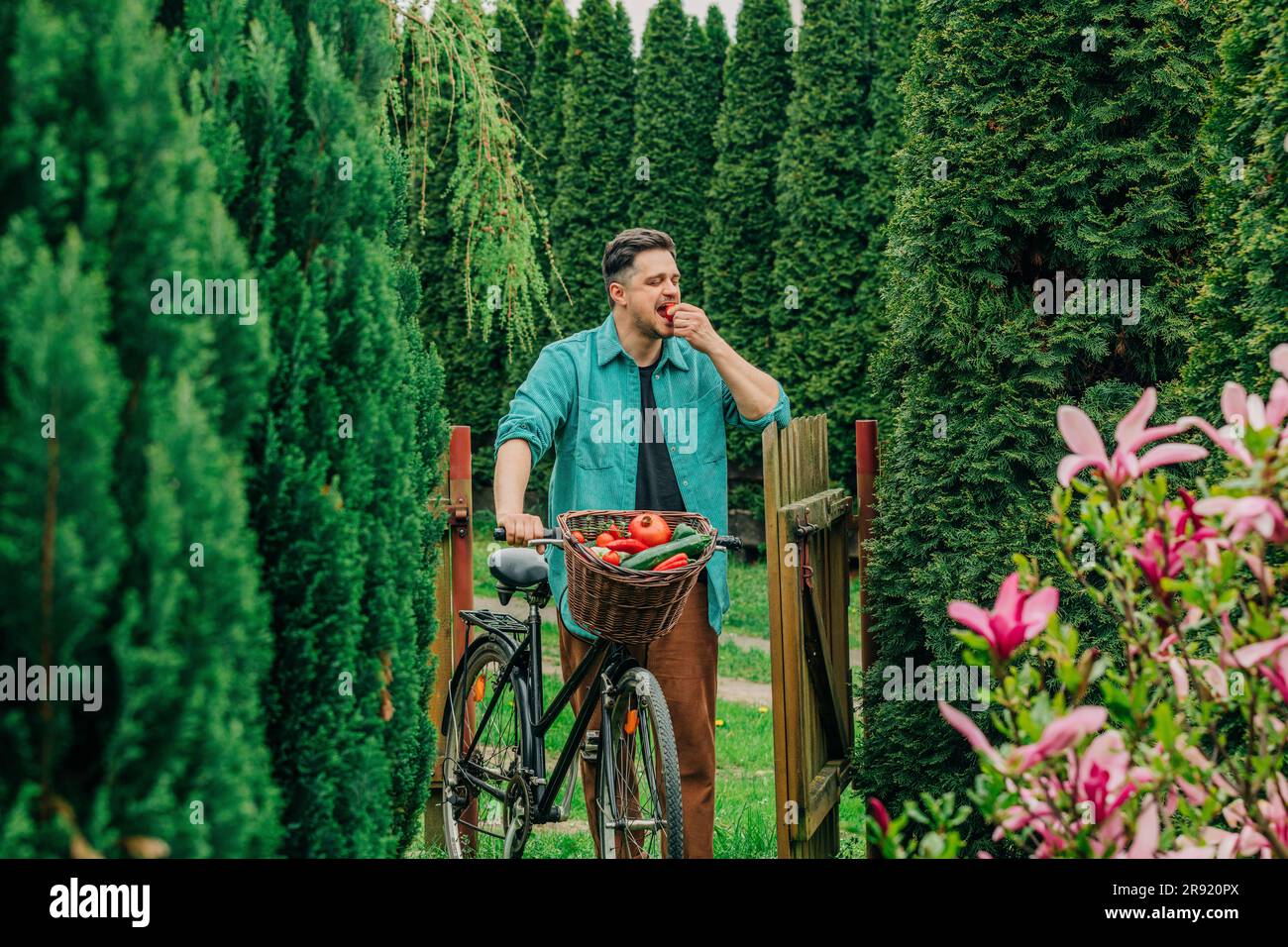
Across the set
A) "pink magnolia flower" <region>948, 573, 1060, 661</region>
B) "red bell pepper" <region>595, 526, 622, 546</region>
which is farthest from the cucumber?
"pink magnolia flower" <region>948, 573, 1060, 661</region>

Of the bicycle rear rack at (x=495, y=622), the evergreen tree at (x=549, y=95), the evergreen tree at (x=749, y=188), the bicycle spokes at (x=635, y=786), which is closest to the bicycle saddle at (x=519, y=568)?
the bicycle rear rack at (x=495, y=622)

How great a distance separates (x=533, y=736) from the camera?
360 centimetres

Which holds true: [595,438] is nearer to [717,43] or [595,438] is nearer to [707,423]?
[707,423]

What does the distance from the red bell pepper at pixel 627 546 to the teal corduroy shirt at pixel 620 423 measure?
720 millimetres

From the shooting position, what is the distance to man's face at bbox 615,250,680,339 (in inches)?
147

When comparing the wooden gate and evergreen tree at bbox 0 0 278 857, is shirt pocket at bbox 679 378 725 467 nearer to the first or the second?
the wooden gate

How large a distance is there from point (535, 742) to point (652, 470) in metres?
0.99

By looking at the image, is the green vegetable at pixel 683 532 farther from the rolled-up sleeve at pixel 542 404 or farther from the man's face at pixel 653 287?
the man's face at pixel 653 287

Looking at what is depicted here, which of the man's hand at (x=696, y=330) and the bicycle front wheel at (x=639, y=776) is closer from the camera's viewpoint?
the bicycle front wheel at (x=639, y=776)

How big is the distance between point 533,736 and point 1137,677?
7.58 feet

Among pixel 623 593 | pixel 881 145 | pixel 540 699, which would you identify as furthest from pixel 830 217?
pixel 623 593

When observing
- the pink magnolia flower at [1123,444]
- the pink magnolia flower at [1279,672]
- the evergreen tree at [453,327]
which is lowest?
the pink magnolia flower at [1279,672]

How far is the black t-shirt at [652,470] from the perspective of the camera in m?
3.83
